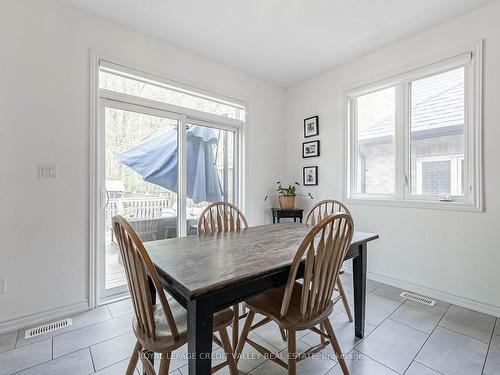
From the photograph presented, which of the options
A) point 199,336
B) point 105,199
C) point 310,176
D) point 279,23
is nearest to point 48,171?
point 105,199

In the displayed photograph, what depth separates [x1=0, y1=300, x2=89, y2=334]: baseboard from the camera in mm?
1901

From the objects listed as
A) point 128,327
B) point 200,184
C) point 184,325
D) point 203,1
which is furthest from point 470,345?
point 203,1

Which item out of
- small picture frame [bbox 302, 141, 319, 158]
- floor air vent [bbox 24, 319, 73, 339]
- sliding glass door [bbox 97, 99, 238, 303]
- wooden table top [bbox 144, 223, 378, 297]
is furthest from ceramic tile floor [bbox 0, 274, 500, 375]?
small picture frame [bbox 302, 141, 319, 158]

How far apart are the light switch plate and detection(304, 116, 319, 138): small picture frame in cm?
294

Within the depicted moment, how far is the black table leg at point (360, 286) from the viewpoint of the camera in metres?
1.77

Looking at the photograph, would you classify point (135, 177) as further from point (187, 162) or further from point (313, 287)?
point (313, 287)

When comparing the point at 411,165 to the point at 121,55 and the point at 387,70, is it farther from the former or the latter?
the point at 121,55

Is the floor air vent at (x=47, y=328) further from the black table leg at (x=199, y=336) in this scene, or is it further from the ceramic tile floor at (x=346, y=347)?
the black table leg at (x=199, y=336)

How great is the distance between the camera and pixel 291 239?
5.77 feet

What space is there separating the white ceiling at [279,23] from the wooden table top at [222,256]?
1.94 meters

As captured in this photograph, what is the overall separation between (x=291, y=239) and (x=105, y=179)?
1.86 m

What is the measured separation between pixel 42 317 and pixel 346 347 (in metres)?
2.34

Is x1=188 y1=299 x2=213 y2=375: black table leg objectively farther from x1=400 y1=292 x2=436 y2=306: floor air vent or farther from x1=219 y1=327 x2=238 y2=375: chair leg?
x1=400 y1=292 x2=436 y2=306: floor air vent

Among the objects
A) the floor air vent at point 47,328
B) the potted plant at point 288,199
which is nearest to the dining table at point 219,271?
the floor air vent at point 47,328
